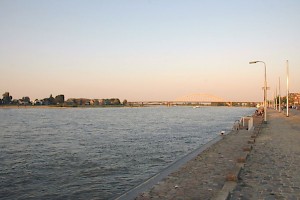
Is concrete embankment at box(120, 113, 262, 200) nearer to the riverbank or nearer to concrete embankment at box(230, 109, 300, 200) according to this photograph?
the riverbank

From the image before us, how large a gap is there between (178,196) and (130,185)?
4062 millimetres

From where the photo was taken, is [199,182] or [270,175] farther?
[270,175]

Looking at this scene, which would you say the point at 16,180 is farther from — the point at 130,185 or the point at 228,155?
the point at 228,155

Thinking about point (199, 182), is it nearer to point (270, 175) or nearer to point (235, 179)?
point (235, 179)

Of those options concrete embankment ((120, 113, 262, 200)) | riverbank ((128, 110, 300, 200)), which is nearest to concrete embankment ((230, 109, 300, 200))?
riverbank ((128, 110, 300, 200))

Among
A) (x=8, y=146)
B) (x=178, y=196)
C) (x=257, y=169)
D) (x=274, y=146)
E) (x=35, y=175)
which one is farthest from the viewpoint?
(x=8, y=146)

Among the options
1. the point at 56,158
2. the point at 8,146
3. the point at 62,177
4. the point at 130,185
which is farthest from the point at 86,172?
the point at 8,146

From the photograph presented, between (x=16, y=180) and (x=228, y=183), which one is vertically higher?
(x=228, y=183)

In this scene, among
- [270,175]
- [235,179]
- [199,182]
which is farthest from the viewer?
[270,175]

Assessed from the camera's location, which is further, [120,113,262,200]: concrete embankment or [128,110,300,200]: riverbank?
[120,113,262,200]: concrete embankment

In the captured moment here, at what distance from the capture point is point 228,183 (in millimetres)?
10266

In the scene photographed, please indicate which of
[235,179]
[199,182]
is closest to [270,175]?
[235,179]

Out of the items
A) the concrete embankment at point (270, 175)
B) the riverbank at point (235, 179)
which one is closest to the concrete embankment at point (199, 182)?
the riverbank at point (235, 179)

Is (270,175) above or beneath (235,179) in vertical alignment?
beneath
